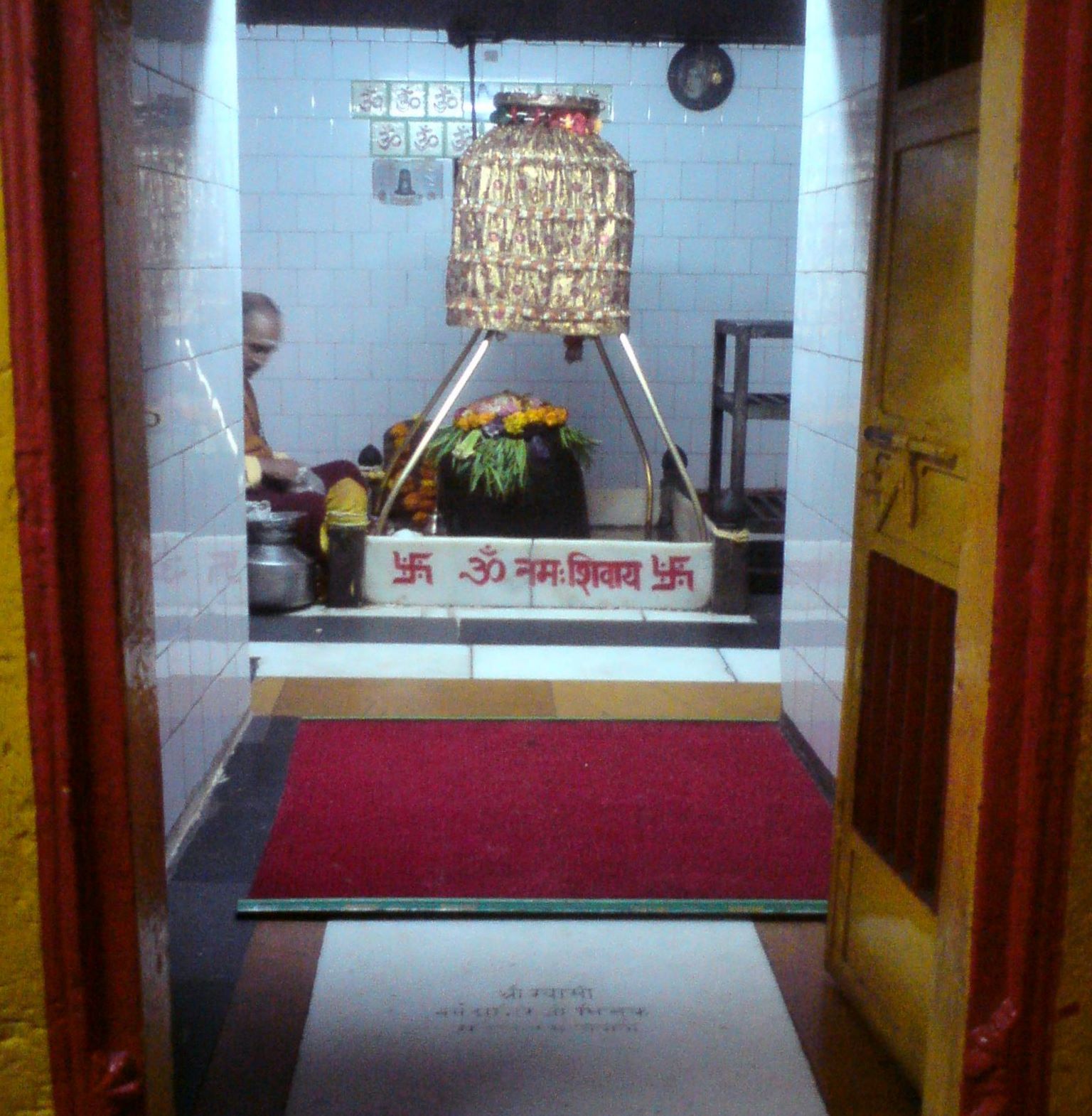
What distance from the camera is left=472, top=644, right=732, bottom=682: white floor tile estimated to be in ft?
16.0

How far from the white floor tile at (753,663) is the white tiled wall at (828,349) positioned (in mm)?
599

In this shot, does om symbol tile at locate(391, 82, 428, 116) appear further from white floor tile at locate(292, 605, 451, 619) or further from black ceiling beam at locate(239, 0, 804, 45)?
white floor tile at locate(292, 605, 451, 619)

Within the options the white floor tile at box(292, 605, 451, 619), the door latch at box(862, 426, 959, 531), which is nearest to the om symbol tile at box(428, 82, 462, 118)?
the white floor tile at box(292, 605, 451, 619)

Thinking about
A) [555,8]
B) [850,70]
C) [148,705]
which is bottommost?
[148,705]

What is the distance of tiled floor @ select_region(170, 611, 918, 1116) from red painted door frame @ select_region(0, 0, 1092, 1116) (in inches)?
29.0

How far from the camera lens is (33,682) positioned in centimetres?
157

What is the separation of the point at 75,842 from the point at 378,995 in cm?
122

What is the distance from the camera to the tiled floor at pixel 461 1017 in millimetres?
2336

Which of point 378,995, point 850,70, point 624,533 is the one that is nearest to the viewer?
point 378,995

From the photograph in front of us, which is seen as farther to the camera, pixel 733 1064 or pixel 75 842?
pixel 733 1064

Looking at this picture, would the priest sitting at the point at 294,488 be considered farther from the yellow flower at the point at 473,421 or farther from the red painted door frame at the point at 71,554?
the red painted door frame at the point at 71,554

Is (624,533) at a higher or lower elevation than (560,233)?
lower

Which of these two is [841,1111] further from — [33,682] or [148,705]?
[33,682]

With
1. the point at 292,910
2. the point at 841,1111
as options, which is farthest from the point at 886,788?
the point at 292,910
